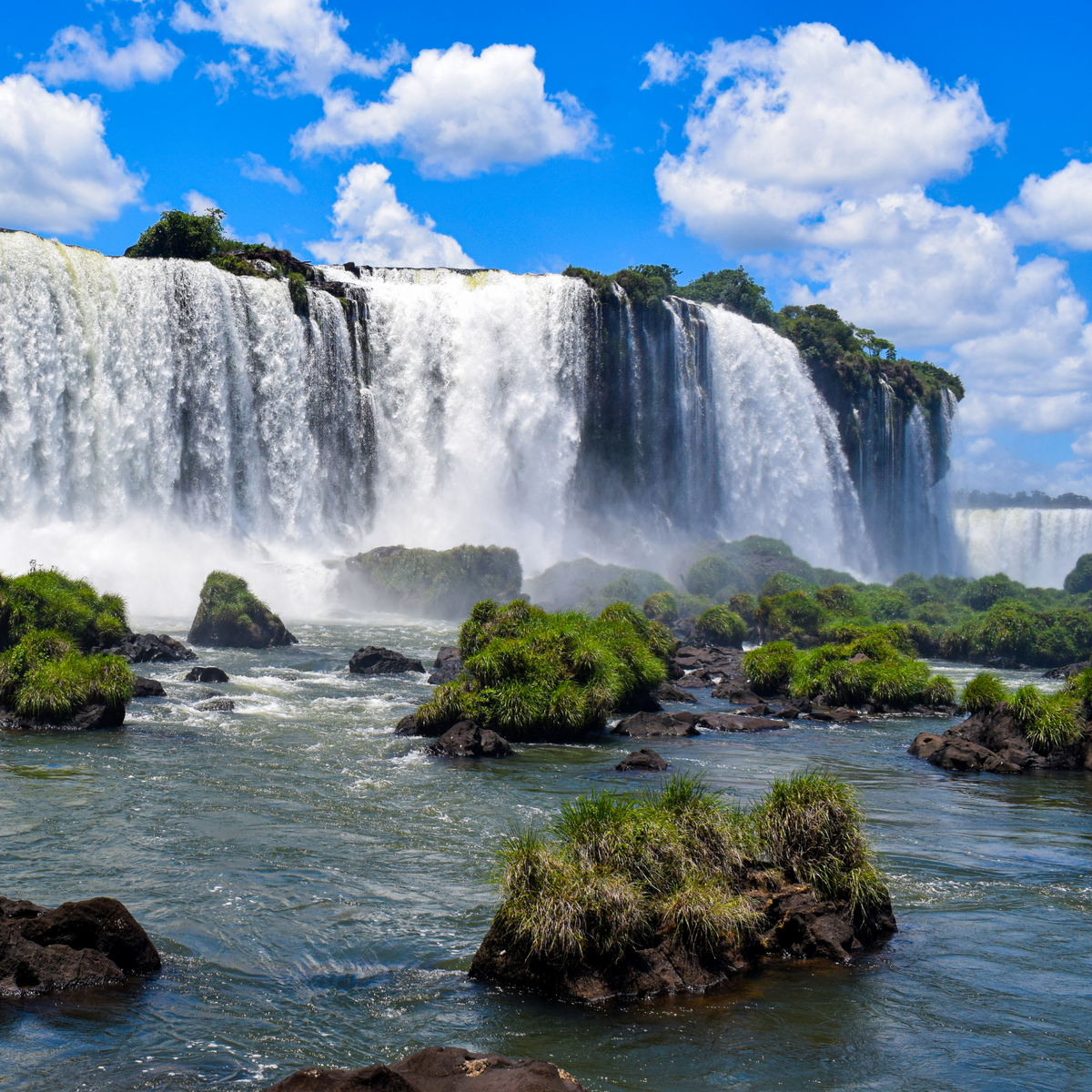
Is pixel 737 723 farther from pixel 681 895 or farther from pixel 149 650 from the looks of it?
pixel 149 650

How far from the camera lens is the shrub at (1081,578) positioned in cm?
5947

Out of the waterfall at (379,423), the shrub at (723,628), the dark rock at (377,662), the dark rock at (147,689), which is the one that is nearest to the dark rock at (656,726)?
the dark rock at (377,662)

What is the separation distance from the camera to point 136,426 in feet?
145

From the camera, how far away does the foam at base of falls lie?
77.0 metres

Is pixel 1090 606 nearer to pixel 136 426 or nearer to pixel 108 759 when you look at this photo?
pixel 136 426

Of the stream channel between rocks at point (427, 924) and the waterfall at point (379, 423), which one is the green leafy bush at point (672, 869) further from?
the waterfall at point (379, 423)

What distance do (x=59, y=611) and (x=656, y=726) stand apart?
13.5 metres

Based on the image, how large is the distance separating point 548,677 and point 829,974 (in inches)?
461

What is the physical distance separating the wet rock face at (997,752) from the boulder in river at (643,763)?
5348 millimetres

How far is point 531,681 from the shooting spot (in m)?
20.0

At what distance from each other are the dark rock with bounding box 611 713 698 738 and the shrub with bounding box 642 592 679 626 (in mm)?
18661

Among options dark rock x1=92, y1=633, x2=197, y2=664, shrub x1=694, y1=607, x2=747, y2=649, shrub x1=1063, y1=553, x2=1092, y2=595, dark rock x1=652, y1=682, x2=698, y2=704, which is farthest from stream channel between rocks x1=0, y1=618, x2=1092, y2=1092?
shrub x1=1063, y1=553, x2=1092, y2=595

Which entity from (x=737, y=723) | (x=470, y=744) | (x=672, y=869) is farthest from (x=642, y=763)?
(x=672, y=869)

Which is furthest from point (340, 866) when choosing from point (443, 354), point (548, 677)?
point (443, 354)
